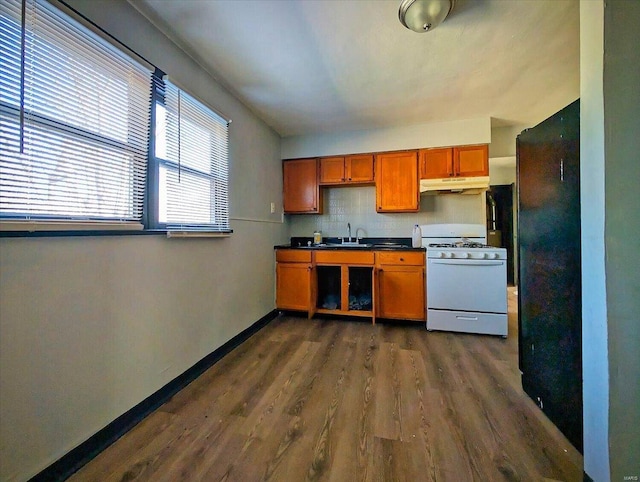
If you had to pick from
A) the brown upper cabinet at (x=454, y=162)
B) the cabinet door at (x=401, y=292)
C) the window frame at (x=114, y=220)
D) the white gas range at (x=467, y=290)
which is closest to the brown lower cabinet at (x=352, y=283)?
the cabinet door at (x=401, y=292)

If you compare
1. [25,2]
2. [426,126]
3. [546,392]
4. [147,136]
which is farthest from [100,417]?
[426,126]

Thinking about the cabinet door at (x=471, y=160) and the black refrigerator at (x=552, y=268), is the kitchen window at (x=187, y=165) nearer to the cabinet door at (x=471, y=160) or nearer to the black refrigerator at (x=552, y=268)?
the black refrigerator at (x=552, y=268)

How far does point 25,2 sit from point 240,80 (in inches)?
54.3

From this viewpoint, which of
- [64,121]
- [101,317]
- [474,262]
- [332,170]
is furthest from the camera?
[332,170]

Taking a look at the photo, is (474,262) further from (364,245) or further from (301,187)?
(301,187)

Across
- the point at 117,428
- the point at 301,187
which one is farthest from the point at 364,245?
the point at 117,428

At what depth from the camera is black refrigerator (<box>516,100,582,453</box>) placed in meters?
1.21

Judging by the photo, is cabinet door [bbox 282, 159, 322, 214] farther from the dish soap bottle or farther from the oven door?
the oven door

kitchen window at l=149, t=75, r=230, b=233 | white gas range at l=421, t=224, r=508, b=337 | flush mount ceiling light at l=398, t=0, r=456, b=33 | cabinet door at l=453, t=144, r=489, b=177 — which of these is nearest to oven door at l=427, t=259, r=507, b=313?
white gas range at l=421, t=224, r=508, b=337

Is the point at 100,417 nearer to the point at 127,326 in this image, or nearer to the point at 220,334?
the point at 127,326

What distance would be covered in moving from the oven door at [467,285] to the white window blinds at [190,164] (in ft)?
7.17

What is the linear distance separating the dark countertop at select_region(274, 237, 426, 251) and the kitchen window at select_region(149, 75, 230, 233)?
4.04ft

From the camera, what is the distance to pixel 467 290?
2.67 meters

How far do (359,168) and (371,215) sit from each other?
0.66m
